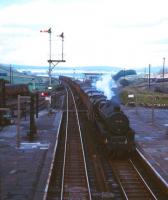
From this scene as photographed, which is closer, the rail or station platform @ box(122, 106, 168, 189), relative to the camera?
the rail

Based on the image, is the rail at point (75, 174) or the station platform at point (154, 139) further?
the station platform at point (154, 139)

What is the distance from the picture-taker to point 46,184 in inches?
746

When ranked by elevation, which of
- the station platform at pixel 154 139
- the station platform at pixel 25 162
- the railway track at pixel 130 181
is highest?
the station platform at pixel 154 139

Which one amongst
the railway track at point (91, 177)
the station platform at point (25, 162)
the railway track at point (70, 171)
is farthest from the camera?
the railway track at point (70, 171)

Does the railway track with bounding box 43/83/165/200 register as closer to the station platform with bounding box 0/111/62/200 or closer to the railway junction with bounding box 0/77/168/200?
the railway junction with bounding box 0/77/168/200

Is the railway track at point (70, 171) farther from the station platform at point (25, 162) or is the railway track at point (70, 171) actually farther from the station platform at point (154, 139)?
the station platform at point (154, 139)

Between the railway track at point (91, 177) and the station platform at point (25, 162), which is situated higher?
the station platform at point (25, 162)

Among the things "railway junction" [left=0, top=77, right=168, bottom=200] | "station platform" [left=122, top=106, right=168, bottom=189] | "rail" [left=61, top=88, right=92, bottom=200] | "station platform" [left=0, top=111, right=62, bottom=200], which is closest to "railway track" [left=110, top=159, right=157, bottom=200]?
"railway junction" [left=0, top=77, right=168, bottom=200]

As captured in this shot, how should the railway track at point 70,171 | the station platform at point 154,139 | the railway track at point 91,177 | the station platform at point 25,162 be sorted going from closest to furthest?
1. the station platform at point 25,162
2. the railway track at point 91,177
3. the railway track at point 70,171
4. the station platform at point 154,139

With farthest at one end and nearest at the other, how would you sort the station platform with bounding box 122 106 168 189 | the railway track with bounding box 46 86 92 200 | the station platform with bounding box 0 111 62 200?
the station platform with bounding box 122 106 168 189, the railway track with bounding box 46 86 92 200, the station platform with bounding box 0 111 62 200

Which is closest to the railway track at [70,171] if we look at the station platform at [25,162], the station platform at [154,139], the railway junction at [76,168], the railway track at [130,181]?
the railway junction at [76,168]

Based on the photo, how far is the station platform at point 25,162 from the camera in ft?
60.1

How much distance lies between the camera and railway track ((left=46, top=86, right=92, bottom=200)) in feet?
60.9

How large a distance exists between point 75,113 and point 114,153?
89.6 feet
